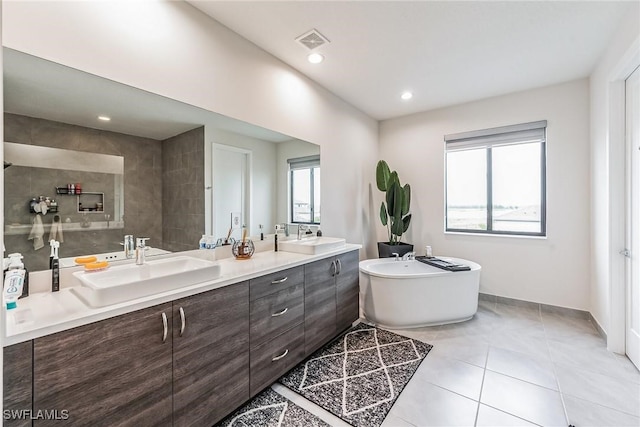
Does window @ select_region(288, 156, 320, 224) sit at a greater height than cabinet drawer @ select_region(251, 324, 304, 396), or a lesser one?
greater

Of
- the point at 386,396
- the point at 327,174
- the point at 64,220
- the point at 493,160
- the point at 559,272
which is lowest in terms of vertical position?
the point at 386,396

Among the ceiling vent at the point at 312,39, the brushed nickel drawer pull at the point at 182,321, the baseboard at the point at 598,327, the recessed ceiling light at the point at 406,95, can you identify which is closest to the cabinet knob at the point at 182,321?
the brushed nickel drawer pull at the point at 182,321

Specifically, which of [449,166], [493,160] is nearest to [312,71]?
[449,166]

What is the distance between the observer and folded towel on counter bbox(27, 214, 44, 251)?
1354mm

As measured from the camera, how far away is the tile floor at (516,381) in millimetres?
1635

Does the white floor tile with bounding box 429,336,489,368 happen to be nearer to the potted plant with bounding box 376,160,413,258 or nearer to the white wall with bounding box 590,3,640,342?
the white wall with bounding box 590,3,640,342

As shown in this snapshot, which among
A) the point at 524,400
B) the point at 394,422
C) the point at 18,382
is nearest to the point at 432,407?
the point at 394,422

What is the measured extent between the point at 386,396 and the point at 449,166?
124 inches

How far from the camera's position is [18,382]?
943mm

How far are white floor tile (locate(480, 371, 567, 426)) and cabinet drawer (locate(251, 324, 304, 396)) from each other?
1.29 meters

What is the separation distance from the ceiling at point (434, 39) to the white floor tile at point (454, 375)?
269 cm

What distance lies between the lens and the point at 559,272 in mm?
3154

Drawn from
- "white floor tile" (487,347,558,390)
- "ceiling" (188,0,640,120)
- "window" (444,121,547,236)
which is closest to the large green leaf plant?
"window" (444,121,547,236)

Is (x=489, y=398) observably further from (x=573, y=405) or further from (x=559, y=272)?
(x=559, y=272)
